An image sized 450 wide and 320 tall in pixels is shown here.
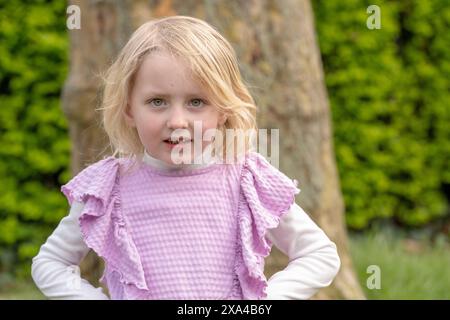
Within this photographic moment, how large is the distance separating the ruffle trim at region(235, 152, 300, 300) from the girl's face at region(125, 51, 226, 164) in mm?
190

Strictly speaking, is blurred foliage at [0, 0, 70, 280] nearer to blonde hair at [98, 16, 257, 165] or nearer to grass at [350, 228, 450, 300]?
grass at [350, 228, 450, 300]

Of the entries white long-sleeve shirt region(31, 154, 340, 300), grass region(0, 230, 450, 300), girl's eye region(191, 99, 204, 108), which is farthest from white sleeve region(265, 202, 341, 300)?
grass region(0, 230, 450, 300)

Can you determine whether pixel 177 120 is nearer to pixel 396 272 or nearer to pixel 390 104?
pixel 396 272

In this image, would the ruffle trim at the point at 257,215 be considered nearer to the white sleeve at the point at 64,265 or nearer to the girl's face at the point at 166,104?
the girl's face at the point at 166,104

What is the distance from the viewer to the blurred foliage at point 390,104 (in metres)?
6.05

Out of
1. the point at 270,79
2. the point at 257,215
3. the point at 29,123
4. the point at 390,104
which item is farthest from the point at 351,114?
the point at 257,215

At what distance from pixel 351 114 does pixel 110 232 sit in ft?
13.7

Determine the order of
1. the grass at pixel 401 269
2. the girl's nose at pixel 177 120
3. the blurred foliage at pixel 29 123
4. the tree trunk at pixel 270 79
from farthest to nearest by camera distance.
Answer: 1. the blurred foliage at pixel 29 123
2. the grass at pixel 401 269
3. the tree trunk at pixel 270 79
4. the girl's nose at pixel 177 120

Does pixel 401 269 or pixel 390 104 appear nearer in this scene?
pixel 401 269

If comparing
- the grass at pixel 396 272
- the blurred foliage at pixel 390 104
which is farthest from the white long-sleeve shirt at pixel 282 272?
the blurred foliage at pixel 390 104

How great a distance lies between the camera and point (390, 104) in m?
6.24

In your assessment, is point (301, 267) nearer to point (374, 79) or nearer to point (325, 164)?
point (325, 164)

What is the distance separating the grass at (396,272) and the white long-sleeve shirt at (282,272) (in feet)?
8.09
